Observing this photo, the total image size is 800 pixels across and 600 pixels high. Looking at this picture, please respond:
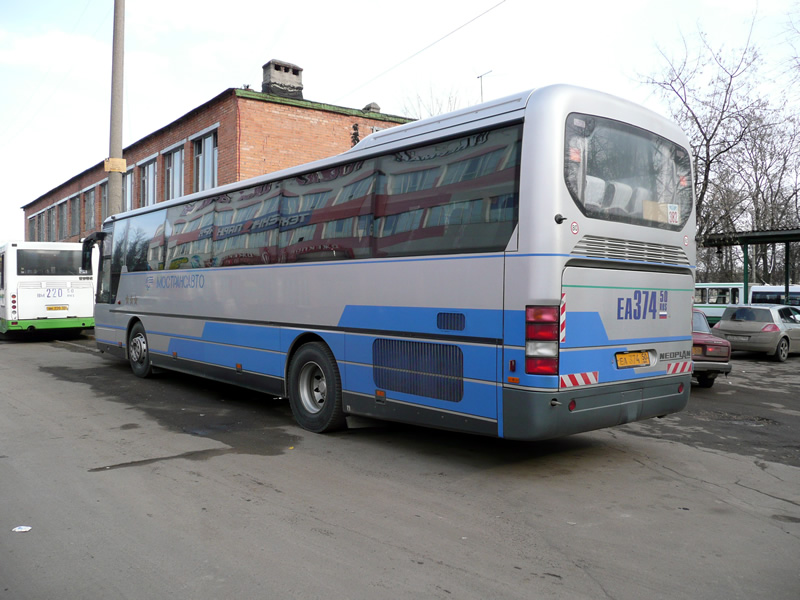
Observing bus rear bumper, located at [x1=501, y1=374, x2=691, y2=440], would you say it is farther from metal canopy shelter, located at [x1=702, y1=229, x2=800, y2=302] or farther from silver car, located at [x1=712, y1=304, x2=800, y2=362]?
metal canopy shelter, located at [x1=702, y1=229, x2=800, y2=302]

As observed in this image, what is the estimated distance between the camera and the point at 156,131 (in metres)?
27.3

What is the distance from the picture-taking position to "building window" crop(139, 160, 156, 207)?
94.2 feet

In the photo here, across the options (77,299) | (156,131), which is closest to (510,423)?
(77,299)

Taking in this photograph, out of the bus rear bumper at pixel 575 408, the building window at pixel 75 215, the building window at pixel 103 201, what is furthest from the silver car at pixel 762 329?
the building window at pixel 75 215

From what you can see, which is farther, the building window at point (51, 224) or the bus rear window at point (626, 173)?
the building window at point (51, 224)

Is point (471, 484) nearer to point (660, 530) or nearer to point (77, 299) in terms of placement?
point (660, 530)

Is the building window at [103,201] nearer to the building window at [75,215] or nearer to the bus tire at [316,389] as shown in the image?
the building window at [75,215]

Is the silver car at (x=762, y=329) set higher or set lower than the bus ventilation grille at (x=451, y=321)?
lower

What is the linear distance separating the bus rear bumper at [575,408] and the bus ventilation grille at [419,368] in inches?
24.4

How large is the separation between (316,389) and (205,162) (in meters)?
17.9

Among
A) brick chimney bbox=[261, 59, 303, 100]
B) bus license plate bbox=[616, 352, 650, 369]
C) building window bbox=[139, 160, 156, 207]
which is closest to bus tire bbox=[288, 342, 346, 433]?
bus license plate bbox=[616, 352, 650, 369]

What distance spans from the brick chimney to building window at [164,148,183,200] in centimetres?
514

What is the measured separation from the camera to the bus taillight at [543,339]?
5543 mm

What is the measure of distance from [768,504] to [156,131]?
87.4ft
